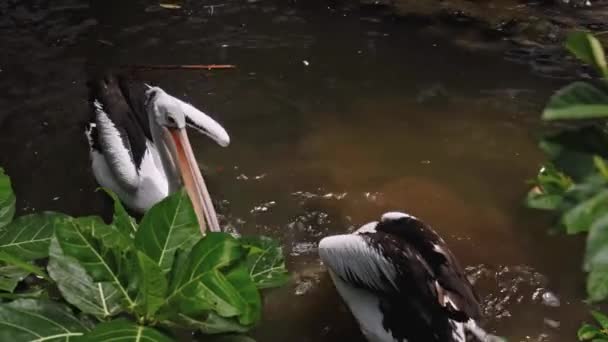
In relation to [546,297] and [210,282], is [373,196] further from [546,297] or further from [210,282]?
[210,282]

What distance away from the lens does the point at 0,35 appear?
189 inches

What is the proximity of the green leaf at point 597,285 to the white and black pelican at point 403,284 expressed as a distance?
158cm

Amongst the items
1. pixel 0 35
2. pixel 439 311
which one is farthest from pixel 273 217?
pixel 0 35

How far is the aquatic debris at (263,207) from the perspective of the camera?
3.46 meters

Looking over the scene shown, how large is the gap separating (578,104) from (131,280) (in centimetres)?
82

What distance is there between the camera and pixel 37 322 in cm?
108

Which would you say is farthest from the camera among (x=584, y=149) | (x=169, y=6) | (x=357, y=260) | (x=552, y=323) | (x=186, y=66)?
(x=169, y=6)

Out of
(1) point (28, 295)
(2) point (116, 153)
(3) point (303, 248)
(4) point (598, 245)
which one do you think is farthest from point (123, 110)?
(4) point (598, 245)

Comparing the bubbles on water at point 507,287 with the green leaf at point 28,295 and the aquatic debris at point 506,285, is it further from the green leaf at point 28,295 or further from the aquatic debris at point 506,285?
the green leaf at point 28,295

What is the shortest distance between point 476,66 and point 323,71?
1078 millimetres

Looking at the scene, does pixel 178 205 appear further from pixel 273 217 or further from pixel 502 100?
pixel 502 100

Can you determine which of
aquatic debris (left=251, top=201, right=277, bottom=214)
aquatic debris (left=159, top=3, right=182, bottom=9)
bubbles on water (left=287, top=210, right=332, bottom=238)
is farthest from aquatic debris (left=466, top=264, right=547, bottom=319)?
aquatic debris (left=159, top=3, right=182, bottom=9)

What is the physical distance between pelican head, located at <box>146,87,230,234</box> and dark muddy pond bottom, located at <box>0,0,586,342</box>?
434 millimetres

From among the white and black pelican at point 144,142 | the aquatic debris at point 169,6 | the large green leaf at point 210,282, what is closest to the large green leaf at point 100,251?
the large green leaf at point 210,282
